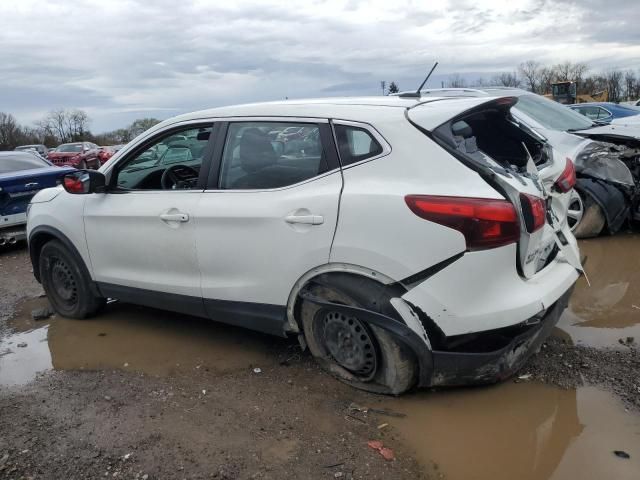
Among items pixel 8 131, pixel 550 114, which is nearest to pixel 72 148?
pixel 550 114

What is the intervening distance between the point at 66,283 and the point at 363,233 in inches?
129

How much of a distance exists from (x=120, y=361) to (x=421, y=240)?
8.63ft

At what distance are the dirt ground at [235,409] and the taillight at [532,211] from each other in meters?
1.05

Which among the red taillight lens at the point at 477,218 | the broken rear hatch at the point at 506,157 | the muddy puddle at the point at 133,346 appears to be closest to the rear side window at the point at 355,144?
the broken rear hatch at the point at 506,157

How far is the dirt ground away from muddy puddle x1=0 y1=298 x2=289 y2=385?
0.02 metres

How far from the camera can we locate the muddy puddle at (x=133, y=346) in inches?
162

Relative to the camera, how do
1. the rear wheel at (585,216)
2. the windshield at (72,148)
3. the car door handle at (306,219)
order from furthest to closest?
the windshield at (72,148) < the rear wheel at (585,216) < the car door handle at (306,219)

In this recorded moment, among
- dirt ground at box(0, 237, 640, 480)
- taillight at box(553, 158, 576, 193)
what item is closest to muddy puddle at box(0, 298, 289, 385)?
dirt ground at box(0, 237, 640, 480)

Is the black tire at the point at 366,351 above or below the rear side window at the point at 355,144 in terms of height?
below

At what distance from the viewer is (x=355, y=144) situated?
10.6 ft

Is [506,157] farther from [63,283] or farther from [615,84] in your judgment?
[615,84]

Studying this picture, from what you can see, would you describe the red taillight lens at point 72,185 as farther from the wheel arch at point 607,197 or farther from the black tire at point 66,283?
the wheel arch at point 607,197

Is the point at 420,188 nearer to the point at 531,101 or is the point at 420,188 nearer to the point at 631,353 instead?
the point at 631,353

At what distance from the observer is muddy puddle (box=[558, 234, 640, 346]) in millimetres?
4176
